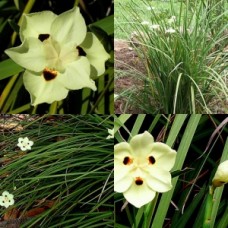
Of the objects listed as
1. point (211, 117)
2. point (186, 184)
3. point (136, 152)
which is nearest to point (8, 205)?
point (136, 152)

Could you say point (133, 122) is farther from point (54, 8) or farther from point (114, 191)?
point (54, 8)

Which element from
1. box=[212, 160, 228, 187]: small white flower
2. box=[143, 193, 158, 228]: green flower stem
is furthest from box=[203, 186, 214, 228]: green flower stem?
box=[143, 193, 158, 228]: green flower stem

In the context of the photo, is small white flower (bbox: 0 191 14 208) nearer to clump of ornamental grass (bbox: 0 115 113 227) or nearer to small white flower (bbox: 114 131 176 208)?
clump of ornamental grass (bbox: 0 115 113 227)

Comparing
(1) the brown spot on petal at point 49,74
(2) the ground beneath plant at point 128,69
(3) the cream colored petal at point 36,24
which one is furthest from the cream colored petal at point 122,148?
(3) the cream colored petal at point 36,24

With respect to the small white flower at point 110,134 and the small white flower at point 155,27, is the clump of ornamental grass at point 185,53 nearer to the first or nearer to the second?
the small white flower at point 155,27

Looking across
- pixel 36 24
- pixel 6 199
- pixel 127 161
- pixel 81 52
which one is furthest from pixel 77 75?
pixel 6 199

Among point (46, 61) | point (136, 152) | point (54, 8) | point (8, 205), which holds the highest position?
point (54, 8)

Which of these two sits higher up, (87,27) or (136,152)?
(87,27)

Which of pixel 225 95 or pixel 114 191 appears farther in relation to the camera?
pixel 114 191
